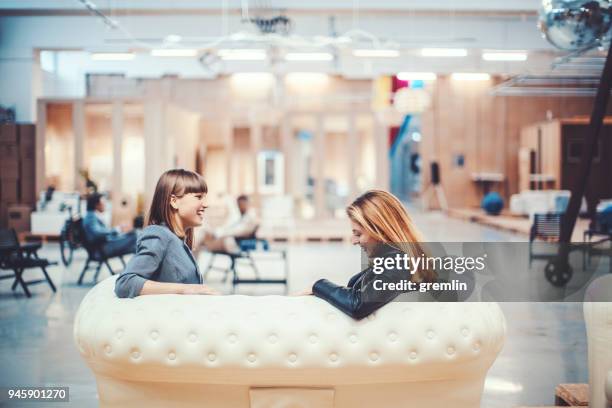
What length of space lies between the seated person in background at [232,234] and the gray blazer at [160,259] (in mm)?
4938

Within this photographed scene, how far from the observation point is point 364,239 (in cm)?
247

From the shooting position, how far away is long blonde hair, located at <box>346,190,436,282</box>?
2432 millimetres

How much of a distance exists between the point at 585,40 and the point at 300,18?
9.85 meters

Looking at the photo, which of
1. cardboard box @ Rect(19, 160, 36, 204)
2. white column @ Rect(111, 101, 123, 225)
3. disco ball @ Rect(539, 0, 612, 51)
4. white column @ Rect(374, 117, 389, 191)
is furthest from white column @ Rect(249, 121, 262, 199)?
disco ball @ Rect(539, 0, 612, 51)

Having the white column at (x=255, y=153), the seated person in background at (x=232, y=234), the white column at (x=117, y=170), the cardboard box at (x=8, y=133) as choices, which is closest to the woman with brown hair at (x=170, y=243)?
the cardboard box at (x=8, y=133)

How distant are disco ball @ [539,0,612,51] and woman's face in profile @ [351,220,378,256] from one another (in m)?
3.25

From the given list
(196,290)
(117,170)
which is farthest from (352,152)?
(196,290)

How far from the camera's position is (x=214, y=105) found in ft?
55.6

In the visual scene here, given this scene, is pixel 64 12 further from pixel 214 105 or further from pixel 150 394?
pixel 150 394

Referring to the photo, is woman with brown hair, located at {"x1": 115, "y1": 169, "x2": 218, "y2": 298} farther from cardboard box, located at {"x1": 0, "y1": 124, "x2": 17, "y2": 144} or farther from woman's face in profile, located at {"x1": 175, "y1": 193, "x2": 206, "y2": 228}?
cardboard box, located at {"x1": 0, "y1": 124, "x2": 17, "y2": 144}

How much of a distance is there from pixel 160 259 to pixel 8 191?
3.38 meters

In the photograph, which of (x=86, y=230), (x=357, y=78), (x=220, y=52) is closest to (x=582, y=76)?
(x=357, y=78)

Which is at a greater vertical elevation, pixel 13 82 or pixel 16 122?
pixel 13 82

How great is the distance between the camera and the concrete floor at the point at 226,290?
13.2 feet
